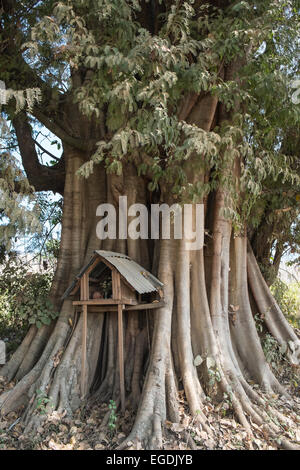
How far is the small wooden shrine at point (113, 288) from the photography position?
4.04m

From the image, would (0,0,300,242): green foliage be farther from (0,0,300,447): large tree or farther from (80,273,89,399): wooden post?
Result: (80,273,89,399): wooden post

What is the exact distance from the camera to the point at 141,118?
13.7 ft

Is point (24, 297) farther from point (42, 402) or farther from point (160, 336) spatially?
point (160, 336)

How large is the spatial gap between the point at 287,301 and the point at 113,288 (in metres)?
5.64

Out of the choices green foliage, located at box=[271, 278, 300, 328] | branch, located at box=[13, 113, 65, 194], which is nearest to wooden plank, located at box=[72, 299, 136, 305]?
branch, located at box=[13, 113, 65, 194]

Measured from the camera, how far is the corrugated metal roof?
3.99 metres

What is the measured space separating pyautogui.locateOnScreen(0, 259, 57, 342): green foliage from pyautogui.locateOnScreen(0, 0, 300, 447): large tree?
20 centimetres

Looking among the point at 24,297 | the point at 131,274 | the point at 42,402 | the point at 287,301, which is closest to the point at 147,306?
the point at 131,274

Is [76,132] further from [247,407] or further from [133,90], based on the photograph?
[247,407]

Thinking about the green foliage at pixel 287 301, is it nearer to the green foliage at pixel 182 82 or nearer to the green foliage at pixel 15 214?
the green foliage at pixel 182 82

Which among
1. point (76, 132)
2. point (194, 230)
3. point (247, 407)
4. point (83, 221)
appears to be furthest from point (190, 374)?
point (76, 132)

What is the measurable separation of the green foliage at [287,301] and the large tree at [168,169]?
174 centimetres

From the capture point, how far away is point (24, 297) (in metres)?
4.96
